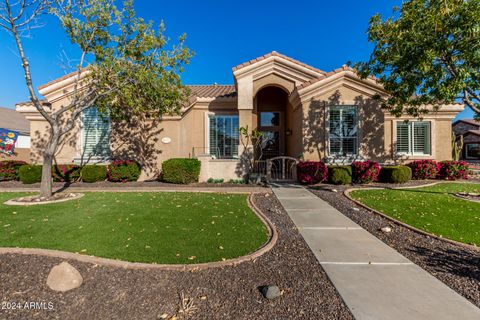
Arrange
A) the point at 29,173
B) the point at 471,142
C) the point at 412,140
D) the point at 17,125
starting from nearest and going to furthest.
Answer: the point at 29,173 < the point at 412,140 < the point at 17,125 < the point at 471,142

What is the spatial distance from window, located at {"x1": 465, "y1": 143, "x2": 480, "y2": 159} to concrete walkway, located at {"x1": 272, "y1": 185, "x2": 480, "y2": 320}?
1479 inches

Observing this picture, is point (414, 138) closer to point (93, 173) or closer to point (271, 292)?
point (271, 292)

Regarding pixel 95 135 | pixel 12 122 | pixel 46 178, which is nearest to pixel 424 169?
pixel 46 178

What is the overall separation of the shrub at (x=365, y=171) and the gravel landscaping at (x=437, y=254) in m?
5.13

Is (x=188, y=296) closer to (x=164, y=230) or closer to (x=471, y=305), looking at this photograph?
(x=164, y=230)

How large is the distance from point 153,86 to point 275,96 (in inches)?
382

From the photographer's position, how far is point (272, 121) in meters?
17.1

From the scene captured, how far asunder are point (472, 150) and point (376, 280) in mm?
41254

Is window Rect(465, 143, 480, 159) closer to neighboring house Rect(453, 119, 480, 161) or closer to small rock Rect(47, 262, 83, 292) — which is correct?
neighboring house Rect(453, 119, 480, 161)

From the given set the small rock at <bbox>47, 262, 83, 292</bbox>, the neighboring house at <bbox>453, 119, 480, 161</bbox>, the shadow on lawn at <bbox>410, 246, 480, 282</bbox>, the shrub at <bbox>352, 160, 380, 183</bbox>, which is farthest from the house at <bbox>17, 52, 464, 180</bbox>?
the neighboring house at <bbox>453, 119, 480, 161</bbox>

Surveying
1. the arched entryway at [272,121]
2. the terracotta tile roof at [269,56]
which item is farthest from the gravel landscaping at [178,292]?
the arched entryway at [272,121]

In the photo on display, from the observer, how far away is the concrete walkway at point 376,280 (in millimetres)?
2674

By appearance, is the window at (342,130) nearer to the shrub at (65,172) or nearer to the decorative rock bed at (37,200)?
the decorative rock bed at (37,200)

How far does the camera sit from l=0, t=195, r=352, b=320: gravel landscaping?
269 cm
